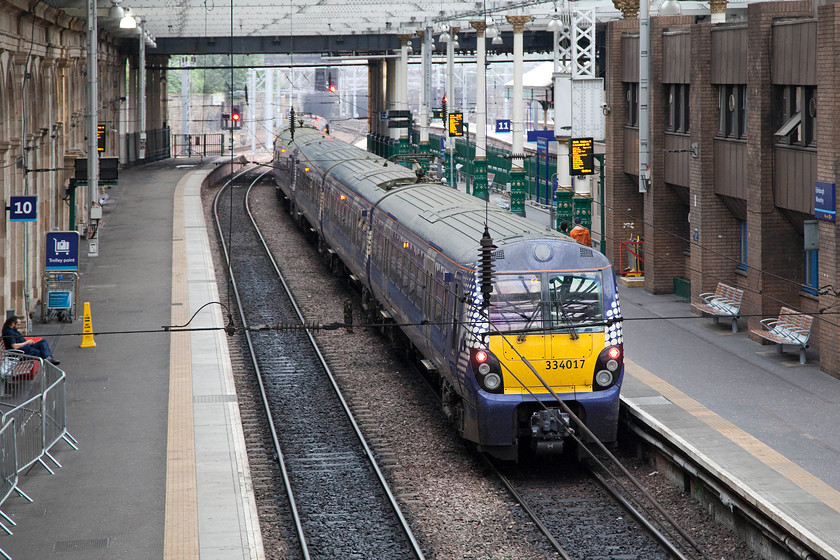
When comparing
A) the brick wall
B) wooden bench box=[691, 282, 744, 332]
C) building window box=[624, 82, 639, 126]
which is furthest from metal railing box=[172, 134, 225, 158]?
the brick wall

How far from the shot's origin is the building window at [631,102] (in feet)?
89.8

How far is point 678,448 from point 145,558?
655 cm

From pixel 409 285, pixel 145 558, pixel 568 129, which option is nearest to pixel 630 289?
pixel 568 129

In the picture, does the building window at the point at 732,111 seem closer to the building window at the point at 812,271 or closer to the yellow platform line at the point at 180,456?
the building window at the point at 812,271

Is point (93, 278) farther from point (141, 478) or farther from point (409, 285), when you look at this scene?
point (141, 478)

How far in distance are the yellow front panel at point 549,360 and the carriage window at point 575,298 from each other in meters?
0.23

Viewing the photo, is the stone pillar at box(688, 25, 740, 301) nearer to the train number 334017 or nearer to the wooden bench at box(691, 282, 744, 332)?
the wooden bench at box(691, 282, 744, 332)

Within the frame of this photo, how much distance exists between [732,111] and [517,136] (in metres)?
13.5

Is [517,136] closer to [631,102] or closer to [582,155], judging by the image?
[631,102]

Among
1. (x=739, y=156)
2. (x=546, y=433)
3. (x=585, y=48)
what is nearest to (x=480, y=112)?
(x=585, y=48)

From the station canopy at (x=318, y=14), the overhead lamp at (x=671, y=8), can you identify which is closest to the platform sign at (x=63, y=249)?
the station canopy at (x=318, y=14)

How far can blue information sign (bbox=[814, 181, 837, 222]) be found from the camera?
17.8 m

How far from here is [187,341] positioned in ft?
71.8

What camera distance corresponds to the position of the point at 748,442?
47.3 feet
